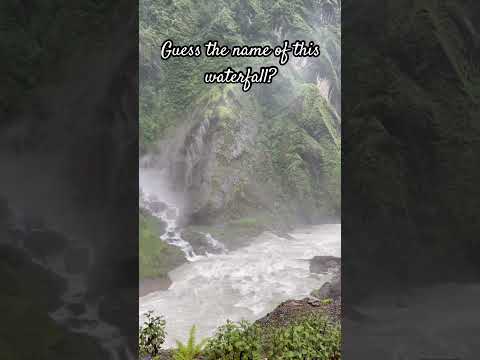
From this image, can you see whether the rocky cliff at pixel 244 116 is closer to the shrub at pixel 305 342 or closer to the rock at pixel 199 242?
the rock at pixel 199 242

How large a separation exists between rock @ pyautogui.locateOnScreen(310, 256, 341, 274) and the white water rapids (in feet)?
0.18

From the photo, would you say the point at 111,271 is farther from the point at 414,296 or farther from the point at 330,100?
the point at 330,100

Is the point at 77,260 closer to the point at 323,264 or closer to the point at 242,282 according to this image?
the point at 242,282

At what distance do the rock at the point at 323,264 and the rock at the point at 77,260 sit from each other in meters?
2.74

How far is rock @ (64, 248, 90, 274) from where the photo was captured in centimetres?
193

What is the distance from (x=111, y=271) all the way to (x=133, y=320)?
293 mm

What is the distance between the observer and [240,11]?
4090 mm

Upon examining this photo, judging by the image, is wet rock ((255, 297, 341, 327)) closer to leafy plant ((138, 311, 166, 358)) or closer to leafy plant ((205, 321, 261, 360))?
leafy plant ((205, 321, 261, 360))

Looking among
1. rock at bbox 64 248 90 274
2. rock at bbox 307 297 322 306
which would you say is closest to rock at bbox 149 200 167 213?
rock at bbox 307 297 322 306

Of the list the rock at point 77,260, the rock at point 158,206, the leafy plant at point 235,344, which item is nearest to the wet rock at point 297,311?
the leafy plant at point 235,344

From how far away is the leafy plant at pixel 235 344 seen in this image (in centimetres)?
338

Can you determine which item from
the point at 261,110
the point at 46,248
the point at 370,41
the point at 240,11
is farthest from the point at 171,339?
the point at 240,11

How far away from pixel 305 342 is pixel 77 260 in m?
2.31

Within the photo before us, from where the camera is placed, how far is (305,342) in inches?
132
